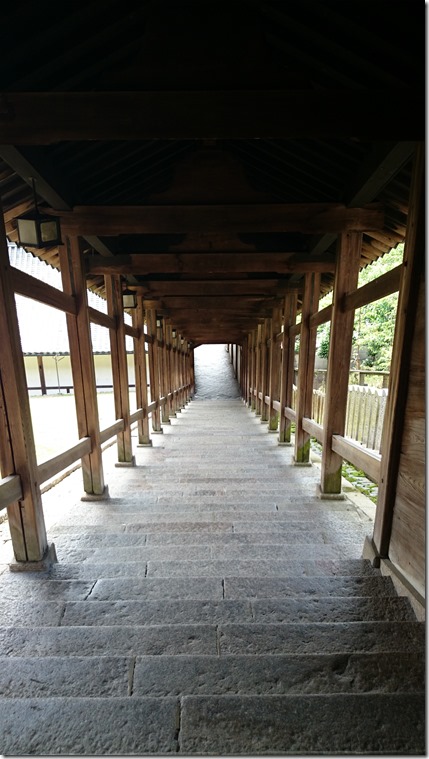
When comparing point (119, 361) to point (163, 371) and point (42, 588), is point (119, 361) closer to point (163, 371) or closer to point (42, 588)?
point (42, 588)

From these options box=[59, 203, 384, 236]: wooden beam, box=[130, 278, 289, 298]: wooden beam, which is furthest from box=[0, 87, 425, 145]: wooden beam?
box=[130, 278, 289, 298]: wooden beam

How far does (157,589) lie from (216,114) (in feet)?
9.84

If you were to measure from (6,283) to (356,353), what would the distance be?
811 inches

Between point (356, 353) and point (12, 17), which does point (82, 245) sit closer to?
point (12, 17)

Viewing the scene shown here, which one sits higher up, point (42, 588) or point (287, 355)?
point (287, 355)

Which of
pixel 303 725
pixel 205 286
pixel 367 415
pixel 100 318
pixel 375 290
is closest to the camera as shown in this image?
pixel 303 725

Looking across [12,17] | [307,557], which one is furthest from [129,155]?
[307,557]

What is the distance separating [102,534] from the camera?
3.25 metres

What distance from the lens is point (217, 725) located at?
4.75 feet

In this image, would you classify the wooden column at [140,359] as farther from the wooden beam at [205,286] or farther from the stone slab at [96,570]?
the stone slab at [96,570]

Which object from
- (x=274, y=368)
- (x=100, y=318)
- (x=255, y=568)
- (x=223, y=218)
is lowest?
(x=255, y=568)

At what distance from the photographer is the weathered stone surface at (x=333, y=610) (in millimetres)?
2059

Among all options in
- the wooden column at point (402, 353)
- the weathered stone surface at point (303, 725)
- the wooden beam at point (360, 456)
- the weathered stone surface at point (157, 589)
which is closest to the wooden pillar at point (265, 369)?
the wooden beam at point (360, 456)

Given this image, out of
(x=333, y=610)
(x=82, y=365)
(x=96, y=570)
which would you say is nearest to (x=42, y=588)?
(x=96, y=570)
